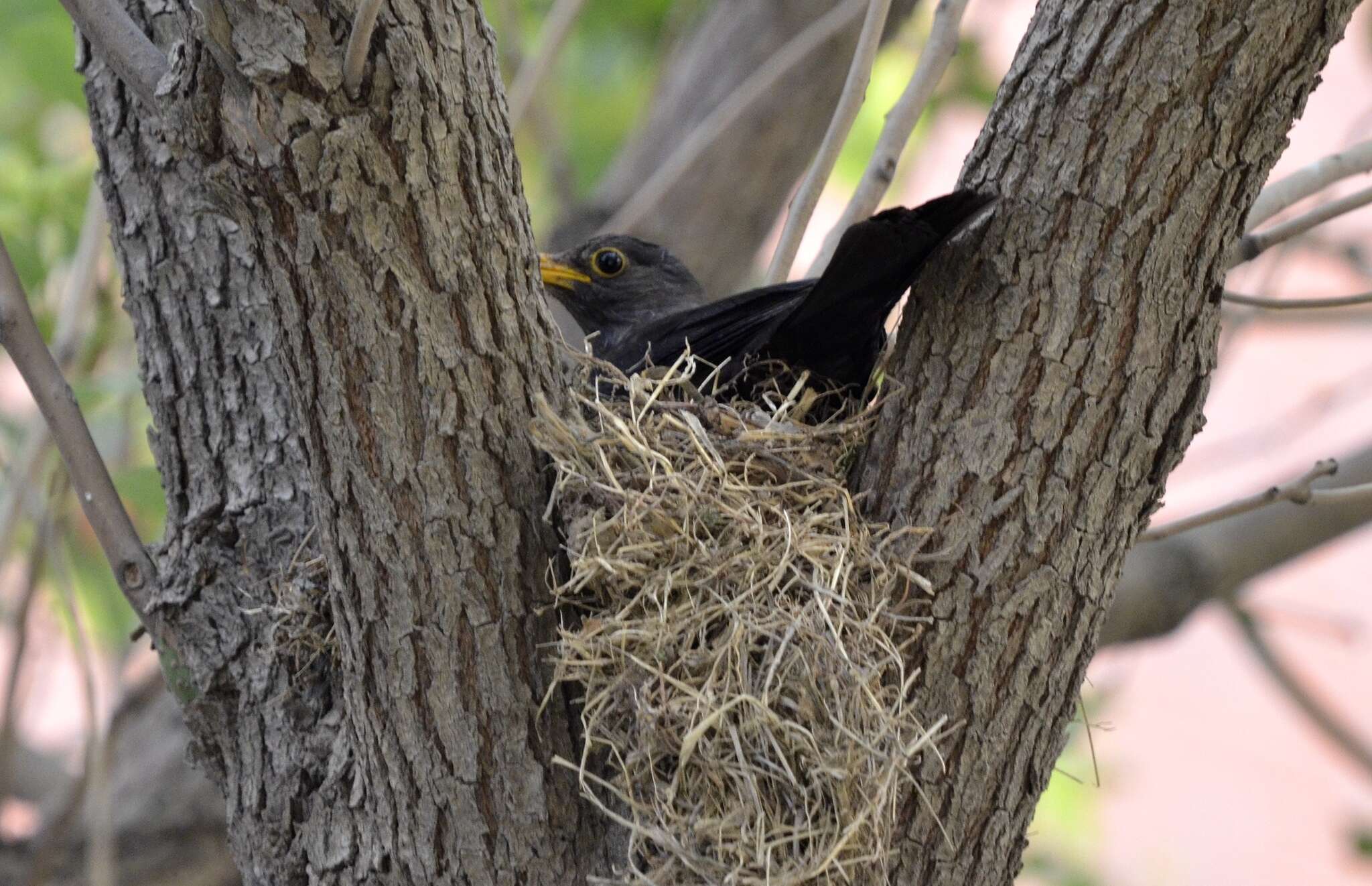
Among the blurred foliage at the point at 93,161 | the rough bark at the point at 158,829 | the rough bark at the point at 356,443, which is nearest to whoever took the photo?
the rough bark at the point at 356,443

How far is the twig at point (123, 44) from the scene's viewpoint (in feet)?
5.95

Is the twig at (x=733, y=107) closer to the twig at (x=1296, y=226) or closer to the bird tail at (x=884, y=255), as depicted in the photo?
the bird tail at (x=884, y=255)

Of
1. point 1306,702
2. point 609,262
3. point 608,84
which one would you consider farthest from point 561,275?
point 1306,702

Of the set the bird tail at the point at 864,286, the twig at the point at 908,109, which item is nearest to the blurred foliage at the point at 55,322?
the bird tail at the point at 864,286

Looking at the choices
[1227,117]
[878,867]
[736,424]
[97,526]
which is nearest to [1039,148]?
[1227,117]

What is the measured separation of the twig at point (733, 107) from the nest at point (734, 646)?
1.62 meters

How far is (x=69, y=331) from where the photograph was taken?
3.11 m

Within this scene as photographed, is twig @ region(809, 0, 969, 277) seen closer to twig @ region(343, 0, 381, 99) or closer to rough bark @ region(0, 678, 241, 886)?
twig @ region(343, 0, 381, 99)

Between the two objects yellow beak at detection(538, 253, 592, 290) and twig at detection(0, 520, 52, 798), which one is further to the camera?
yellow beak at detection(538, 253, 592, 290)

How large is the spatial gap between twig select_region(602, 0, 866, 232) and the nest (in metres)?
1.62

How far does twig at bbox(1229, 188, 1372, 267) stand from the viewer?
239cm

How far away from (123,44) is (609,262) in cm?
203

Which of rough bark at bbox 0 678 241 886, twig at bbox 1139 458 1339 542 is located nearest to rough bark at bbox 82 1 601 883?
twig at bbox 1139 458 1339 542

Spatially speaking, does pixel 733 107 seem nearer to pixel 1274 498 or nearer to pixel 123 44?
pixel 1274 498
